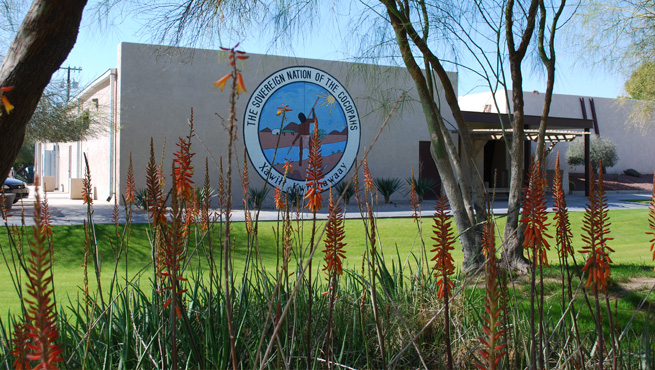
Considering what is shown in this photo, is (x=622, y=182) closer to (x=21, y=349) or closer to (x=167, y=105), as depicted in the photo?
(x=167, y=105)

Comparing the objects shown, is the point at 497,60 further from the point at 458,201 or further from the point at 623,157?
the point at 623,157

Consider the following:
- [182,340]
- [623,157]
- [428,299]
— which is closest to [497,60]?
[428,299]

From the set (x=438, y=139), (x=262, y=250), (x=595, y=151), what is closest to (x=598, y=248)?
(x=438, y=139)

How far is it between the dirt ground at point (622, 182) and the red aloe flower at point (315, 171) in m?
34.1

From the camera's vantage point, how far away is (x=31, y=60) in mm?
2809

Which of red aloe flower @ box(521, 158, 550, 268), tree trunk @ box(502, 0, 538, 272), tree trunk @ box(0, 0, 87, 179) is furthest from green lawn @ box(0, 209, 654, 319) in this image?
red aloe flower @ box(521, 158, 550, 268)

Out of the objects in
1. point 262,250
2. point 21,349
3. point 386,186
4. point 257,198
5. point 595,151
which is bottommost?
point 262,250

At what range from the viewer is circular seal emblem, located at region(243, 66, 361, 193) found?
19141 mm

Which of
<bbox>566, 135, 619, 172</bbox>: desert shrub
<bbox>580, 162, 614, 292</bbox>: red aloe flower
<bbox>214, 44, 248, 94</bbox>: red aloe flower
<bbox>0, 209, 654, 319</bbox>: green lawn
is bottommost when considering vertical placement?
<bbox>0, 209, 654, 319</bbox>: green lawn

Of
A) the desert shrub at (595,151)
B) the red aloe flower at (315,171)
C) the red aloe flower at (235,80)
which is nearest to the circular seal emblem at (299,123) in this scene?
the red aloe flower at (315,171)

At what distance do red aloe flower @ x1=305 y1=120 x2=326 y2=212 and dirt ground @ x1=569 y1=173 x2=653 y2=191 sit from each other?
1344 inches

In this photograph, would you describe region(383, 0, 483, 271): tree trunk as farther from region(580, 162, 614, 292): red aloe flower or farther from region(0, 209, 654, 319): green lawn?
region(580, 162, 614, 292): red aloe flower

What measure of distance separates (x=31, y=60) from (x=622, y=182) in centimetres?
3844

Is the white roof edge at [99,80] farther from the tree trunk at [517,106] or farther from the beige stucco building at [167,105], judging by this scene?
the tree trunk at [517,106]
